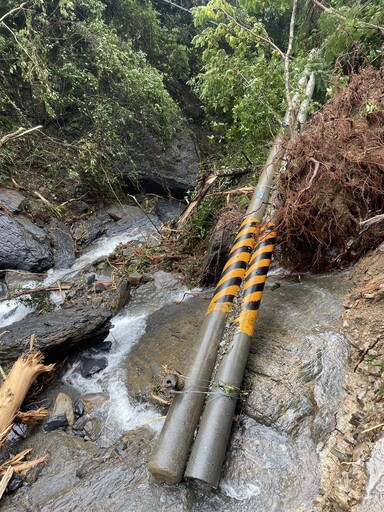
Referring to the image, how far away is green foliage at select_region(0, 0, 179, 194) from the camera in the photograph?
644 cm

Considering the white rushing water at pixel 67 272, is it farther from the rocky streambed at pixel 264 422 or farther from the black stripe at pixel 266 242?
the black stripe at pixel 266 242

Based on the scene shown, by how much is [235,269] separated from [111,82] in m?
5.69

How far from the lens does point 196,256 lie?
513 centimetres

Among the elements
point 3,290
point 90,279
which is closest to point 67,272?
point 90,279

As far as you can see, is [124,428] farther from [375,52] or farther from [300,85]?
[375,52]

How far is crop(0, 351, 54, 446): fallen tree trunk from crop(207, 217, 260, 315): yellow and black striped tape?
1.73 m

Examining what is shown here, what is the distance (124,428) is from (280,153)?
3.41m

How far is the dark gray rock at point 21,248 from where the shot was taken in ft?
18.0

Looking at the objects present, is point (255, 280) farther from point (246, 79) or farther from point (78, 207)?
Result: point (78, 207)

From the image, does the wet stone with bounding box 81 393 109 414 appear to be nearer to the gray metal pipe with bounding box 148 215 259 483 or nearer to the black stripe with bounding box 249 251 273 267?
the gray metal pipe with bounding box 148 215 259 483

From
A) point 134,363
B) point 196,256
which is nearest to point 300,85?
point 196,256

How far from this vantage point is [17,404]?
9.21ft

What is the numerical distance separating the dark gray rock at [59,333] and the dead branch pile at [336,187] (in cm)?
233

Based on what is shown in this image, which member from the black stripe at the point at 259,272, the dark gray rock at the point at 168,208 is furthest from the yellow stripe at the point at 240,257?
A: the dark gray rock at the point at 168,208
